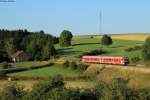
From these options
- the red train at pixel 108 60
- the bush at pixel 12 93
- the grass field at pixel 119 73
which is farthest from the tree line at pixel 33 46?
the bush at pixel 12 93

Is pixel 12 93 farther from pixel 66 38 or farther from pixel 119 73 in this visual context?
pixel 66 38

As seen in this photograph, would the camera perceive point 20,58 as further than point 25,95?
Yes

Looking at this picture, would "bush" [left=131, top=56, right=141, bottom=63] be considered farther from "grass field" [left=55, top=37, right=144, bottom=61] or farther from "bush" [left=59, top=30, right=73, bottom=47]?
"bush" [left=59, top=30, right=73, bottom=47]

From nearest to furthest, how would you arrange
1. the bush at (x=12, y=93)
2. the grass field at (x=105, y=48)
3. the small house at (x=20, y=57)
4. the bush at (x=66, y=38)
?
the bush at (x=12, y=93) < the small house at (x=20, y=57) < the grass field at (x=105, y=48) < the bush at (x=66, y=38)

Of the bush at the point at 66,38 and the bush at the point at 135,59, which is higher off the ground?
the bush at the point at 66,38

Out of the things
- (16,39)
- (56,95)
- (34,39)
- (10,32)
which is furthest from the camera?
(10,32)

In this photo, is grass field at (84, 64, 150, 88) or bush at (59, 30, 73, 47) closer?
grass field at (84, 64, 150, 88)

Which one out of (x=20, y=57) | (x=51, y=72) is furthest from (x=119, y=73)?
(x=20, y=57)

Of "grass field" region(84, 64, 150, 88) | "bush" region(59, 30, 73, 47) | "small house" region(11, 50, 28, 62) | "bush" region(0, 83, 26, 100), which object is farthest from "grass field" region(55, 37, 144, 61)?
"bush" region(0, 83, 26, 100)

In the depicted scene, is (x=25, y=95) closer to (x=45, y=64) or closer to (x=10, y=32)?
(x=45, y=64)

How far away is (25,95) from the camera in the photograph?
3619 cm

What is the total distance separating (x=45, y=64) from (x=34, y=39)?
99.3 ft

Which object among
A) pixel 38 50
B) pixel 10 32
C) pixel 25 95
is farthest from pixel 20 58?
pixel 25 95

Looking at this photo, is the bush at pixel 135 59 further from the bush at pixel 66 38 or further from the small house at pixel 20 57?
the bush at pixel 66 38
